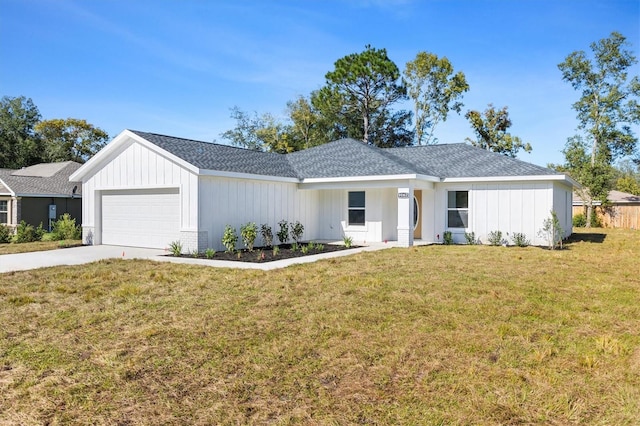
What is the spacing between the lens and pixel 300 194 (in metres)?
17.6

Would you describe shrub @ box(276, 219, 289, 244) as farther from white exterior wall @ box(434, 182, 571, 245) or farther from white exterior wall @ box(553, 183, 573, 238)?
white exterior wall @ box(553, 183, 573, 238)

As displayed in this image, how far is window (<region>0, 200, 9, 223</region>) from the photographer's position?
901 inches

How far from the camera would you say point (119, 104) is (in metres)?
31.2

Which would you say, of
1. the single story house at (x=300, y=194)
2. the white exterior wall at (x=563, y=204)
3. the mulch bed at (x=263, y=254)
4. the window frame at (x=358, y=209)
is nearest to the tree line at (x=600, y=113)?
the white exterior wall at (x=563, y=204)

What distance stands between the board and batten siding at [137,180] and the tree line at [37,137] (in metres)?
32.4

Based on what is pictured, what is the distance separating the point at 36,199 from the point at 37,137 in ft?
93.6

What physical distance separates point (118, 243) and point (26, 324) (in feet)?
35.1

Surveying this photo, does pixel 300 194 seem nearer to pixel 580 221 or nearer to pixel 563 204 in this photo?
pixel 563 204

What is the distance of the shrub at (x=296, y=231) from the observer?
16.4m

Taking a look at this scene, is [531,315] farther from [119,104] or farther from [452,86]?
[452,86]

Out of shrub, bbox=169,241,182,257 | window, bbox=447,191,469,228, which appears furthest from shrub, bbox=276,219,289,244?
window, bbox=447,191,469,228

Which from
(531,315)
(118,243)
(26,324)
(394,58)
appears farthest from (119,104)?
(531,315)

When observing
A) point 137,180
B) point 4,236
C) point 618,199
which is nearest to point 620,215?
point 618,199

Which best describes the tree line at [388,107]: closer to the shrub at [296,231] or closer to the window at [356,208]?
the window at [356,208]
